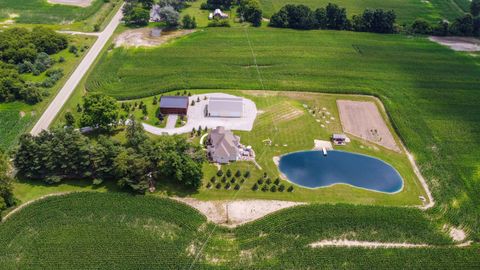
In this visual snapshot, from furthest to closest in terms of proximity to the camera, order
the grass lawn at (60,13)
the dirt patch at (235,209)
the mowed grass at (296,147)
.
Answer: the grass lawn at (60,13), the mowed grass at (296,147), the dirt patch at (235,209)

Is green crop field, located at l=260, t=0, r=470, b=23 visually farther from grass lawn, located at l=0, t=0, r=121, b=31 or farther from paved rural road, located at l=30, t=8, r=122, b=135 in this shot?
grass lawn, located at l=0, t=0, r=121, b=31

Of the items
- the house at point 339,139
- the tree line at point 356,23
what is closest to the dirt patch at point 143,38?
the tree line at point 356,23

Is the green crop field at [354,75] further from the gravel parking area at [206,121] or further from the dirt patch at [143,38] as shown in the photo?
the gravel parking area at [206,121]

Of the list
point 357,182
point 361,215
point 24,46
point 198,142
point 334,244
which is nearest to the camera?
point 334,244

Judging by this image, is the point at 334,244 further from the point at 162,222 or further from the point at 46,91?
the point at 46,91

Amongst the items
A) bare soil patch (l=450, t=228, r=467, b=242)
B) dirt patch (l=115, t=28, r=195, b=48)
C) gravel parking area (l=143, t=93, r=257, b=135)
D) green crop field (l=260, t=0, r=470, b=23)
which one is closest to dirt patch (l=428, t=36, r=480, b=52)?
green crop field (l=260, t=0, r=470, b=23)

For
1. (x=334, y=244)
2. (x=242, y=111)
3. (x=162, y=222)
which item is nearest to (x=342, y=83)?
(x=242, y=111)

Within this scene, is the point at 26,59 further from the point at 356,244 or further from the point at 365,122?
the point at 356,244
